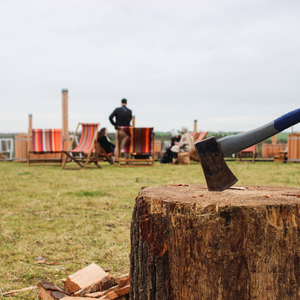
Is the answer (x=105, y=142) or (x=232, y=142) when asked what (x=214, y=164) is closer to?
(x=232, y=142)

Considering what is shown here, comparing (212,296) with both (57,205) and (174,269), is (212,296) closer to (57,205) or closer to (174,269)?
(174,269)

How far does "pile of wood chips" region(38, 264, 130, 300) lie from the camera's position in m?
1.65

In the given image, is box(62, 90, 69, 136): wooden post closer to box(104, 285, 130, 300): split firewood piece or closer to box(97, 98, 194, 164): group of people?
box(97, 98, 194, 164): group of people

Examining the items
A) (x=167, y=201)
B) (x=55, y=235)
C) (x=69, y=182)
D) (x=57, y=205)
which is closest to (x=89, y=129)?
(x=69, y=182)

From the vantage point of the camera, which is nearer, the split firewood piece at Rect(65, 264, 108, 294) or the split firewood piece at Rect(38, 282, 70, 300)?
the split firewood piece at Rect(38, 282, 70, 300)

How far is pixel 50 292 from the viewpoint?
1.65 m

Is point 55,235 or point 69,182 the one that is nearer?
point 55,235

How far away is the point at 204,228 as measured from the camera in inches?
47.9

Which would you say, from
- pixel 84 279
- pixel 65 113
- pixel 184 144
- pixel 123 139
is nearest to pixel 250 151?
pixel 184 144

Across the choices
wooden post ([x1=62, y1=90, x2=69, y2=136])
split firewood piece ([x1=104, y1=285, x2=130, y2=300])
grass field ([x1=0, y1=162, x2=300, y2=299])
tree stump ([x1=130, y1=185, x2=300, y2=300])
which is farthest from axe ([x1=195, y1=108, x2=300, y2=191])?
wooden post ([x1=62, y1=90, x2=69, y2=136])

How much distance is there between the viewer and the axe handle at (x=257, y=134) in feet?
4.69

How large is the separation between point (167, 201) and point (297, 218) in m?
0.48

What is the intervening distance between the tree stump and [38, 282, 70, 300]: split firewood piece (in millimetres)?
615

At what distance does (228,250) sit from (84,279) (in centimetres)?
93
